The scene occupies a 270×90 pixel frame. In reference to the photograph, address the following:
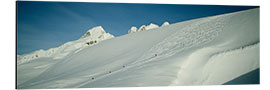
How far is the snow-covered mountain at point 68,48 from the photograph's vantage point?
3875 mm

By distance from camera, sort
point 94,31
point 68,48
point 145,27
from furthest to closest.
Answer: point 145,27, point 68,48, point 94,31

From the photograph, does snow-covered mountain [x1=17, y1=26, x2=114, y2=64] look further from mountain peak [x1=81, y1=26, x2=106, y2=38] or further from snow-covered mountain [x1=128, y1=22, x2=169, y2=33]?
snow-covered mountain [x1=128, y1=22, x2=169, y2=33]

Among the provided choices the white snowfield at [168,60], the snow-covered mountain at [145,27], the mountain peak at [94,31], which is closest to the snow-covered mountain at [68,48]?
the mountain peak at [94,31]

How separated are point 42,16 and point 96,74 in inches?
58.7

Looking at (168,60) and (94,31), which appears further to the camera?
(94,31)

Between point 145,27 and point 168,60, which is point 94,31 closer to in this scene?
point 145,27

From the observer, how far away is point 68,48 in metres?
4.45

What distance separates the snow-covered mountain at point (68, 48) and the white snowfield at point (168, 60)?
0.12 metres

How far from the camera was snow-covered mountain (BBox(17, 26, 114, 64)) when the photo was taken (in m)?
3.88

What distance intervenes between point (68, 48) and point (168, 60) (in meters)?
2.13

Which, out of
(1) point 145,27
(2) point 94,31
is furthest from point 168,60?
(2) point 94,31

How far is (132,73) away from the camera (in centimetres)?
383

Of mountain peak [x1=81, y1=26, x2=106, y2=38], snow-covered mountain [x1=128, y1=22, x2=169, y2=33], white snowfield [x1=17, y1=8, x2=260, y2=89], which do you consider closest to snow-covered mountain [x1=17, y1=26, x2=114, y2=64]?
mountain peak [x1=81, y1=26, x2=106, y2=38]
